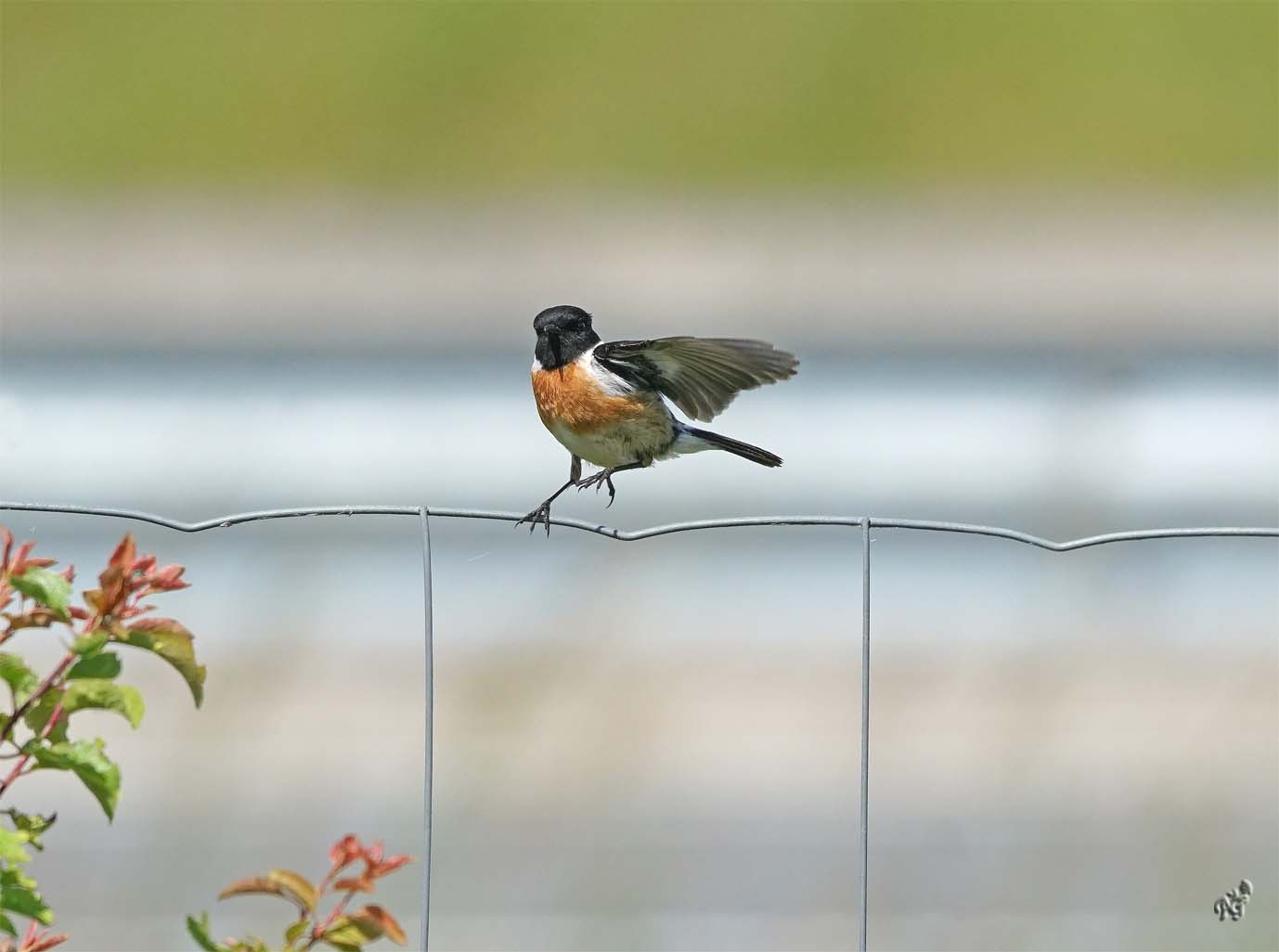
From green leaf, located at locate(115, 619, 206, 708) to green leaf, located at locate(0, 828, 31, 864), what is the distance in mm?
201

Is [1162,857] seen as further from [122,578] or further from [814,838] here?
[122,578]

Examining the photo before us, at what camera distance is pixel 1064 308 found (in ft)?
33.1

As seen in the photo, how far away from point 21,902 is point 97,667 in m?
0.22

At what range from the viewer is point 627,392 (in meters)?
3.43

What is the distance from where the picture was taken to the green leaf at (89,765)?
150 centimetres

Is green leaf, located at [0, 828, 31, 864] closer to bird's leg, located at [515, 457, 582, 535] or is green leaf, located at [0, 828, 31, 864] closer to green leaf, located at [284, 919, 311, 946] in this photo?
green leaf, located at [284, 919, 311, 946]

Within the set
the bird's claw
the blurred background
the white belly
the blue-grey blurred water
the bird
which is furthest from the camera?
the blurred background

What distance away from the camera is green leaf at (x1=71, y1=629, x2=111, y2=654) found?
150 centimetres

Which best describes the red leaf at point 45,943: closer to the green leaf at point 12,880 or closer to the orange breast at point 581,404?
the green leaf at point 12,880

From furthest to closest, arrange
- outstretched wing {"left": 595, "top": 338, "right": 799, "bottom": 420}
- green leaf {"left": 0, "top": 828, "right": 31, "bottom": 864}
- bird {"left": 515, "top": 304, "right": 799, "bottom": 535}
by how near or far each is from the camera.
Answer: bird {"left": 515, "top": 304, "right": 799, "bottom": 535}, outstretched wing {"left": 595, "top": 338, "right": 799, "bottom": 420}, green leaf {"left": 0, "top": 828, "right": 31, "bottom": 864}

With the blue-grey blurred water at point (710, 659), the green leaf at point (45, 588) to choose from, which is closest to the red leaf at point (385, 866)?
the green leaf at point (45, 588)

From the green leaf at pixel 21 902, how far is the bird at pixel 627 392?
6.22 ft

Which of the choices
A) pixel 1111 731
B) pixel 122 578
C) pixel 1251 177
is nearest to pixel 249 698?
pixel 1111 731

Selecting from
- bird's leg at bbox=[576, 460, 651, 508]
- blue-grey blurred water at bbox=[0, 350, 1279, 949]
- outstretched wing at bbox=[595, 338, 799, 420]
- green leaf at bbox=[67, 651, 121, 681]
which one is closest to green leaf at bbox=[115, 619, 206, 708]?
green leaf at bbox=[67, 651, 121, 681]
